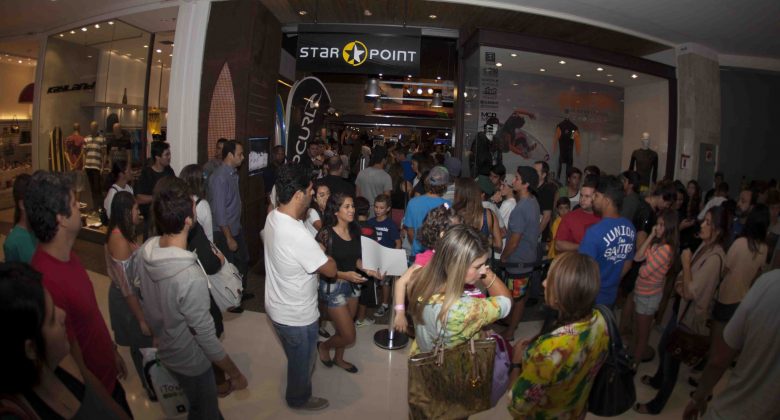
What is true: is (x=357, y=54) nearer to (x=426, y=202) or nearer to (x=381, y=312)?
(x=426, y=202)

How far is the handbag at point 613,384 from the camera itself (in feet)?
6.12

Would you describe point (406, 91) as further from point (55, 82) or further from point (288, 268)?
point (288, 268)

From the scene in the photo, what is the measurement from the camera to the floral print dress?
168 cm

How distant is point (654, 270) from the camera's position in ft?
10.7

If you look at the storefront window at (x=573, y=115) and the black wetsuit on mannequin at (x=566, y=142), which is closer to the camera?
the storefront window at (x=573, y=115)

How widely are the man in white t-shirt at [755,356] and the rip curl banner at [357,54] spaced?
19.4 ft

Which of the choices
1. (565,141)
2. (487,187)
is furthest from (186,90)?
Result: (565,141)

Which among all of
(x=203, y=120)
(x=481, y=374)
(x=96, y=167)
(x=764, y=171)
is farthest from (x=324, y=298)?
Answer: (x=764, y=171)

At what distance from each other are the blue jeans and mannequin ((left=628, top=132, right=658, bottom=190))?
7969mm

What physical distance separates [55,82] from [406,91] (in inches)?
347

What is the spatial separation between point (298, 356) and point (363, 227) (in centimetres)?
134

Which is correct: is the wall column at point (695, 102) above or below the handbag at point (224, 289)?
above

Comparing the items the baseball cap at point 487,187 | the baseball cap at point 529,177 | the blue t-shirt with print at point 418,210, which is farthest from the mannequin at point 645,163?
the blue t-shirt with print at point 418,210

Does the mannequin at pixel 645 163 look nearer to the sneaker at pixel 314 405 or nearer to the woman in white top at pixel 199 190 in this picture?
the sneaker at pixel 314 405
